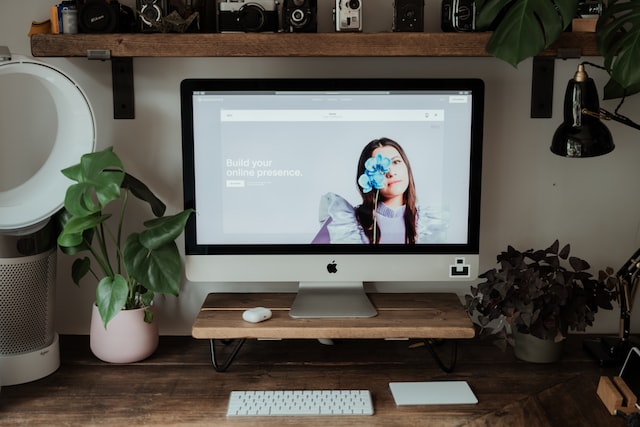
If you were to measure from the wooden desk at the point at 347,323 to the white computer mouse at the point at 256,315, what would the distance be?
0.01 m

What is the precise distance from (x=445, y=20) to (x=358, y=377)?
0.81m

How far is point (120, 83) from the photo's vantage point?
1.72 m

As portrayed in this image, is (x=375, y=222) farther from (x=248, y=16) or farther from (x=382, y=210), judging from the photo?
(x=248, y=16)

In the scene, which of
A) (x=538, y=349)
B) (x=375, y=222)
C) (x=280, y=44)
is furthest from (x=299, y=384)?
(x=280, y=44)

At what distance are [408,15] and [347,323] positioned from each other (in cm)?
68

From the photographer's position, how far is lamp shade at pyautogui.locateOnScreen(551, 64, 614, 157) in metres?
1.51

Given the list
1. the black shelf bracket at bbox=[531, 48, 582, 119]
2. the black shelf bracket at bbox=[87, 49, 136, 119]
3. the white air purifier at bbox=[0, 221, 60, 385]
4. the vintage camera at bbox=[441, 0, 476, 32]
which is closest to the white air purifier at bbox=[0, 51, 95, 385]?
the white air purifier at bbox=[0, 221, 60, 385]

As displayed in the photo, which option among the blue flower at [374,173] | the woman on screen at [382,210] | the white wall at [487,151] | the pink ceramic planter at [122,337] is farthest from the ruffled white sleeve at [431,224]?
the pink ceramic planter at [122,337]

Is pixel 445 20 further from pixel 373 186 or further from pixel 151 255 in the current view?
pixel 151 255

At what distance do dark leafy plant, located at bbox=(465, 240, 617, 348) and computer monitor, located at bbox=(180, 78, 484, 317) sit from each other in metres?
0.08

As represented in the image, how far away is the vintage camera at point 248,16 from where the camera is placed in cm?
155

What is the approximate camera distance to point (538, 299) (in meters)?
1.53

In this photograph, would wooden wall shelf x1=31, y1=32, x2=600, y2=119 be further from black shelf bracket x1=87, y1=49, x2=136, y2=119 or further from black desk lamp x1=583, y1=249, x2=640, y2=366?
black desk lamp x1=583, y1=249, x2=640, y2=366

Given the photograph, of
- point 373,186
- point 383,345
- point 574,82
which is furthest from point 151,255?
point 574,82
